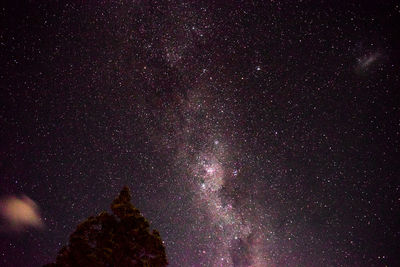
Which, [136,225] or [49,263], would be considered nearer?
[49,263]

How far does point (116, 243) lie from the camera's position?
719 centimetres

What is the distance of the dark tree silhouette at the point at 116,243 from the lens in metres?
6.94

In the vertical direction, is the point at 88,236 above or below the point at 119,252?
above

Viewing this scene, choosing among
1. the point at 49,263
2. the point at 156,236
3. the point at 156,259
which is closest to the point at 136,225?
the point at 156,236

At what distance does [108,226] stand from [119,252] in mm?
801

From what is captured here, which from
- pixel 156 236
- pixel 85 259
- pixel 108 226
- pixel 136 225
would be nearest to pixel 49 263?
pixel 85 259

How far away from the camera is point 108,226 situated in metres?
7.31

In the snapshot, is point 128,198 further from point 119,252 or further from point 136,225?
point 119,252

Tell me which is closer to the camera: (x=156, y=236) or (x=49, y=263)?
(x=49, y=263)

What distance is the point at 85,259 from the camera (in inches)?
272

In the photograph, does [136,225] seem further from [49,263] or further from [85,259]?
[49,263]

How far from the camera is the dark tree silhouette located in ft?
22.8

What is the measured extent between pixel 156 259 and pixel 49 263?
2987 mm

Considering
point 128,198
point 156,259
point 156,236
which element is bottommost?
point 156,259
